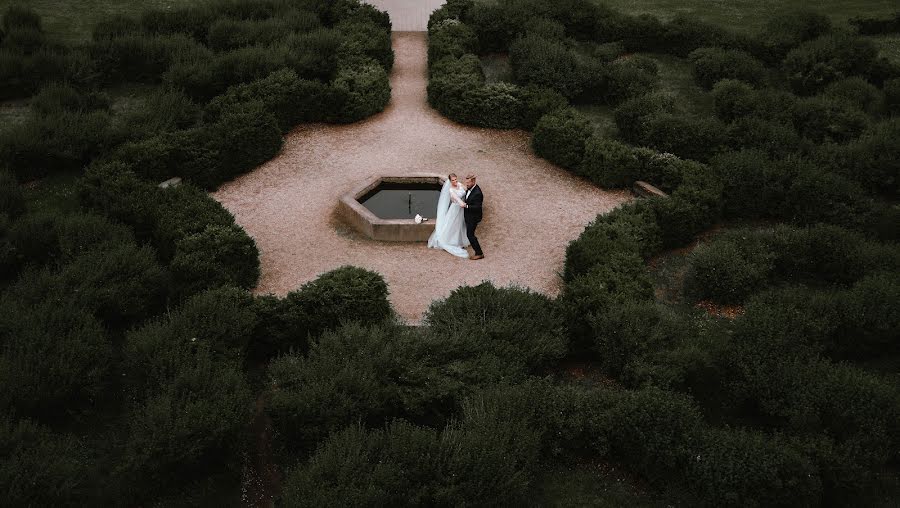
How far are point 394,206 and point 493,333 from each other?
5.31 metres

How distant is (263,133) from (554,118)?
255 inches

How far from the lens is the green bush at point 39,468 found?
30.7 ft

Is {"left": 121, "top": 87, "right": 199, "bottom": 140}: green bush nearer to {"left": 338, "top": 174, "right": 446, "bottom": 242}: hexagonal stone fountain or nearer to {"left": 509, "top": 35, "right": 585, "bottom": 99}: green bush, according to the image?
{"left": 338, "top": 174, "right": 446, "bottom": 242}: hexagonal stone fountain

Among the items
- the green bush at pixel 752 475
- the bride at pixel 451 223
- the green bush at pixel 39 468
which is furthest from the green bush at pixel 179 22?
the green bush at pixel 752 475

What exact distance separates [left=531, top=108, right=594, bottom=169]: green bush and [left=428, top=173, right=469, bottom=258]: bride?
340cm

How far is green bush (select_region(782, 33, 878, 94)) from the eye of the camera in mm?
21491

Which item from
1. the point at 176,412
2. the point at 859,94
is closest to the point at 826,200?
the point at 859,94

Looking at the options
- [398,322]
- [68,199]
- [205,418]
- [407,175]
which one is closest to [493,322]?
[398,322]

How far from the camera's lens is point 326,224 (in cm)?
1655

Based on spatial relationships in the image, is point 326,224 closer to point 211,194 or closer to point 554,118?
point 211,194

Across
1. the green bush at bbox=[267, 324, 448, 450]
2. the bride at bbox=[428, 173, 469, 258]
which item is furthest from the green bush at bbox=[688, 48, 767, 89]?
the green bush at bbox=[267, 324, 448, 450]

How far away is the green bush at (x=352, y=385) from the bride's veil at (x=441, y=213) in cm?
379

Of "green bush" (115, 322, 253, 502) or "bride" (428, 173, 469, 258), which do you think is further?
"bride" (428, 173, 469, 258)

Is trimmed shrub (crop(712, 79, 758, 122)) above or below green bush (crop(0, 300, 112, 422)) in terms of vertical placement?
above
